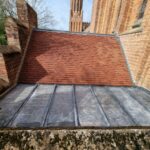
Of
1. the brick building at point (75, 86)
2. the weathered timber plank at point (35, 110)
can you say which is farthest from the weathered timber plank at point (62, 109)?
the weathered timber plank at point (35, 110)

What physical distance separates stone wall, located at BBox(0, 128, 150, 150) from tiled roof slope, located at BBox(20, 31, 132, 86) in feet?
11.6

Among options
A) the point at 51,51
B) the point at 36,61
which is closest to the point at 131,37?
the point at 51,51

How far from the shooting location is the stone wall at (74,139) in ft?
3.75

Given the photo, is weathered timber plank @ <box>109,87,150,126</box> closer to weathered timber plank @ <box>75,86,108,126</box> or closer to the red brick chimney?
weathered timber plank @ <box>75,86,108,126</box>

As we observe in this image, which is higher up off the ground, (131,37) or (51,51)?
(131,37)

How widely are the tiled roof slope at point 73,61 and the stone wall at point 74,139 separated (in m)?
3.53

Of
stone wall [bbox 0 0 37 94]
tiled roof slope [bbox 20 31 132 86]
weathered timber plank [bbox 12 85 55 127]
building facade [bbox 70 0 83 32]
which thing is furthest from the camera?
building facade [bbox 70 0 83 32]

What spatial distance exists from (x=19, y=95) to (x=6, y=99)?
1.14ft

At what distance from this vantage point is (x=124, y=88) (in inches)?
184

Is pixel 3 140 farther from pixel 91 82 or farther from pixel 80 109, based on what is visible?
pixel 91 82

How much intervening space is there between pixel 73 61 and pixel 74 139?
4.32 metres

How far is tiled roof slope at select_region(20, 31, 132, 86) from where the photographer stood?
487cm

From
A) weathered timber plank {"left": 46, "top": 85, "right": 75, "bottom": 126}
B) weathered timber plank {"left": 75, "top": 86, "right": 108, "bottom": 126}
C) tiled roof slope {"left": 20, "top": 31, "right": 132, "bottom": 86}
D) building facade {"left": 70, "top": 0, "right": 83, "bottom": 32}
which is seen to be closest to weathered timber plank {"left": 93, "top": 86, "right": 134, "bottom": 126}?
weathered timber plank {"left": 75, "top": 86, "right": 108, "bottom": 126}

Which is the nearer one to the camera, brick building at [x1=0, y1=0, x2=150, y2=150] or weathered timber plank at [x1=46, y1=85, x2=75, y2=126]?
brick building at [x1=0, y1=0, x2=150, y2=150]
